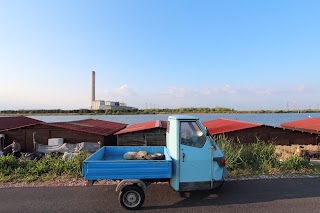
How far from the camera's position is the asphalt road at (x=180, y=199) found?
6.02 metres

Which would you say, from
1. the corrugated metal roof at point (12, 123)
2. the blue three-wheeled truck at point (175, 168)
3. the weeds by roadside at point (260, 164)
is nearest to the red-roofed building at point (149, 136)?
the weeds by roadside at point (260, 164)

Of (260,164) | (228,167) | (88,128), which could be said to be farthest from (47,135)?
A: (260,164)

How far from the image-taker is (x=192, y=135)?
6672 millimetres

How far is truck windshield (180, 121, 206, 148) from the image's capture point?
6617 mm

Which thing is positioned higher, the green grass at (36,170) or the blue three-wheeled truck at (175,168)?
the blue three-wheeled truck at (175,168)

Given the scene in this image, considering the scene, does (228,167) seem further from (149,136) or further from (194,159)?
(149,136)

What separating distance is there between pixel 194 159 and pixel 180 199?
1.07 m

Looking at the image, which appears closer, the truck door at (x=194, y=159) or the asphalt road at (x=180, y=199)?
the asphalt road at (x=180, y=199)

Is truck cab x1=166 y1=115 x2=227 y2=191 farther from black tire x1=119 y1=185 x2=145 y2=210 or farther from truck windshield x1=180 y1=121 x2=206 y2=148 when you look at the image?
black tire x1=119 y1=185 x2=145 y2=210

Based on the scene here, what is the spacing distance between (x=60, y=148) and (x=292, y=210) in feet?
38.0

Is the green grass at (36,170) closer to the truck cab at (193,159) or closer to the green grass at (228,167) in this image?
the green grass at (228,167)

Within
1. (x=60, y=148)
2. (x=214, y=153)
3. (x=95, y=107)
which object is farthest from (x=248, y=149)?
(x=95, y=107)

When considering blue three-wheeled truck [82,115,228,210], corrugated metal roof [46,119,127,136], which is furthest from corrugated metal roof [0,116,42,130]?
blue three-wheeled truck [82,115,228,210]

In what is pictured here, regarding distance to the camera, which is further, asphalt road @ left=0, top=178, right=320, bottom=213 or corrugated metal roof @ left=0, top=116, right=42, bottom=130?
corrugated metal roof @ left=0, top=116, right=42, bottom=130
